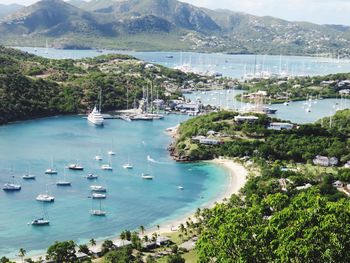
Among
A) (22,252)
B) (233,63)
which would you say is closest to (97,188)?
(22,252)

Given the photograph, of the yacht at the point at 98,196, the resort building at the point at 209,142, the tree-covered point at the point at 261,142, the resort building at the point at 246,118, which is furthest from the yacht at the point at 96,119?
the yacht at the point at 98,196

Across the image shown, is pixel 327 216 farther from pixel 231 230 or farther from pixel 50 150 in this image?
pixel 50 150

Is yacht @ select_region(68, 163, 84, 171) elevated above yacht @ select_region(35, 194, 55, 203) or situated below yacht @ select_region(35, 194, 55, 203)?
above

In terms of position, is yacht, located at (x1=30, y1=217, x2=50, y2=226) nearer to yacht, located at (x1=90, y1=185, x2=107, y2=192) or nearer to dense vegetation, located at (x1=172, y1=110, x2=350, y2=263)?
yacht, located at (x1=90, y1=185, x2=107, y2=192)

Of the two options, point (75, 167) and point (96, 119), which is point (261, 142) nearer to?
point (75, 167)

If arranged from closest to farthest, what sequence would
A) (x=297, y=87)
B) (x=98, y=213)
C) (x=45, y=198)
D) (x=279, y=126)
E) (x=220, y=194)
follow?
(x=98, y=213) < (x=45, y=198) < (x=220, y=194) < (x=279, y=126) < (x=297, y=87)

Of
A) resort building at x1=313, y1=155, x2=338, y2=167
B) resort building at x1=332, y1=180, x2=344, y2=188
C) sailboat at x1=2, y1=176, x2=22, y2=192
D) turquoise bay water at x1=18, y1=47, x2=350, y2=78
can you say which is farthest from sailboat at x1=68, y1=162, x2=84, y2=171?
turquoise bay water at x1=18, y1=47, x2=350, y2=78

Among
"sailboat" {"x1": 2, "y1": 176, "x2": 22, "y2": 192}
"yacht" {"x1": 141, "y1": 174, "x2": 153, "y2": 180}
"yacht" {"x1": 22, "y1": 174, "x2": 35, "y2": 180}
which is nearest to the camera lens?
"sailboat" {"x1": 2, "y1": 176, "x2": 22, "y2": 192}
